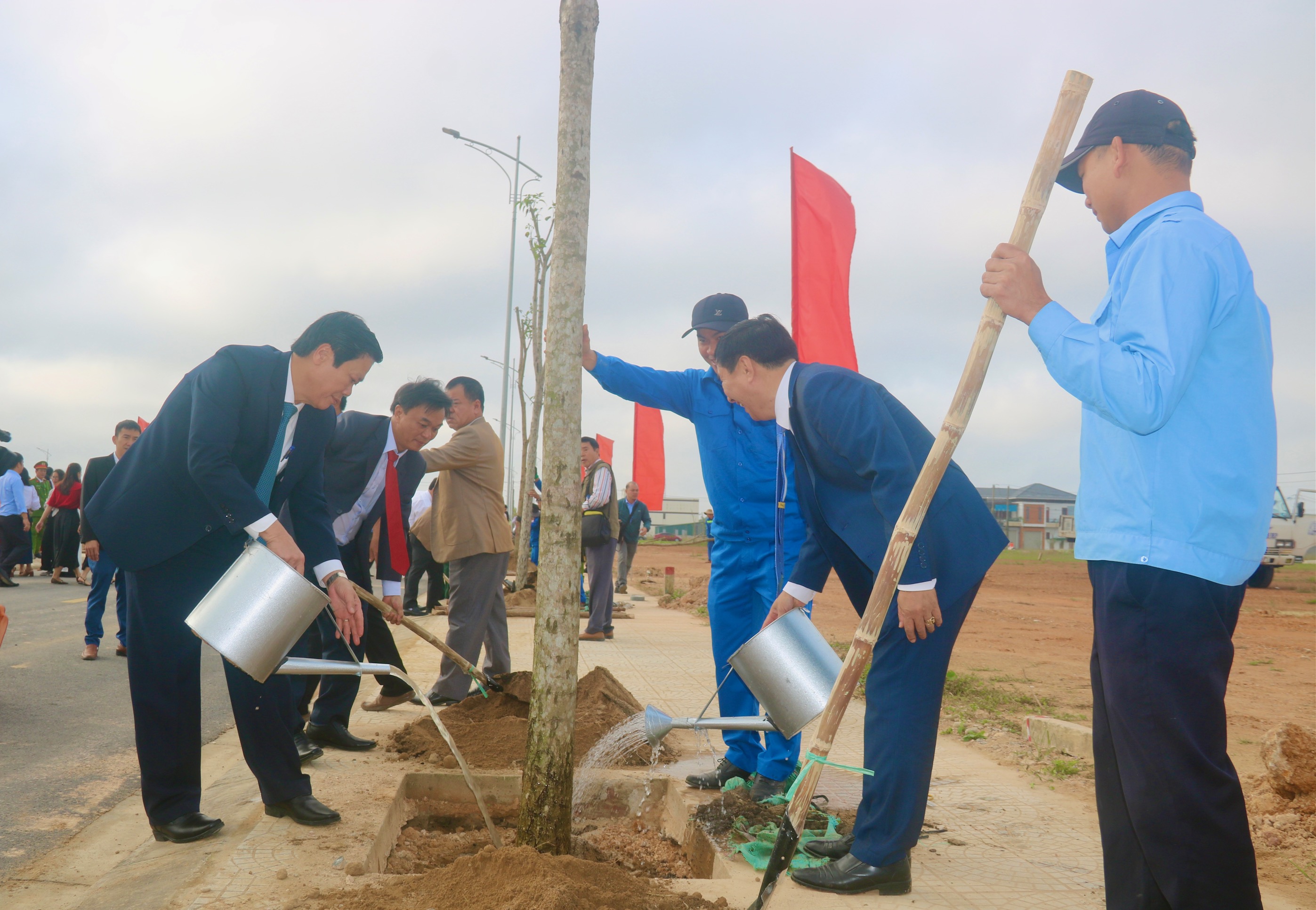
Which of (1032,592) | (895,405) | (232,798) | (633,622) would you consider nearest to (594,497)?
(633,622)

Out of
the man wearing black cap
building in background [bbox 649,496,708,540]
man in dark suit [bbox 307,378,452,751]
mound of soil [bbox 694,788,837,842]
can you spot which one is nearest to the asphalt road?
man in dark suit [bbox 307,378,452,751]

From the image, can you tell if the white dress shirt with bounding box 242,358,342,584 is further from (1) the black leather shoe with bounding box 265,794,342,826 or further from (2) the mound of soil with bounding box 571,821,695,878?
(2) the mound of soil with bounding box 571,821,695,878

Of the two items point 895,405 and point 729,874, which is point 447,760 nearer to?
point 729,874

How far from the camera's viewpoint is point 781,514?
148 inches

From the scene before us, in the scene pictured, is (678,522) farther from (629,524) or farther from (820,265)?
(820,265)

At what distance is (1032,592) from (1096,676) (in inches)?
785

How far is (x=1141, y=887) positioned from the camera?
195 centimetres

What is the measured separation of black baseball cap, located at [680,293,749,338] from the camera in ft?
13.8

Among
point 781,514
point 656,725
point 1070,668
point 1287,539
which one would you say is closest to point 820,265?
point 781,514

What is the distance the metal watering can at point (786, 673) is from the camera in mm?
2852

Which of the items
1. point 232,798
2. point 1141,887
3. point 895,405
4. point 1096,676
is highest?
point 895,405

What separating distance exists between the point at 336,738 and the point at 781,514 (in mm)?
2527

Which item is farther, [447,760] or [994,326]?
[447,760]

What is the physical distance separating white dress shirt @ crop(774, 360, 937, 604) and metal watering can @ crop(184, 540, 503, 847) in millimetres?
1258
